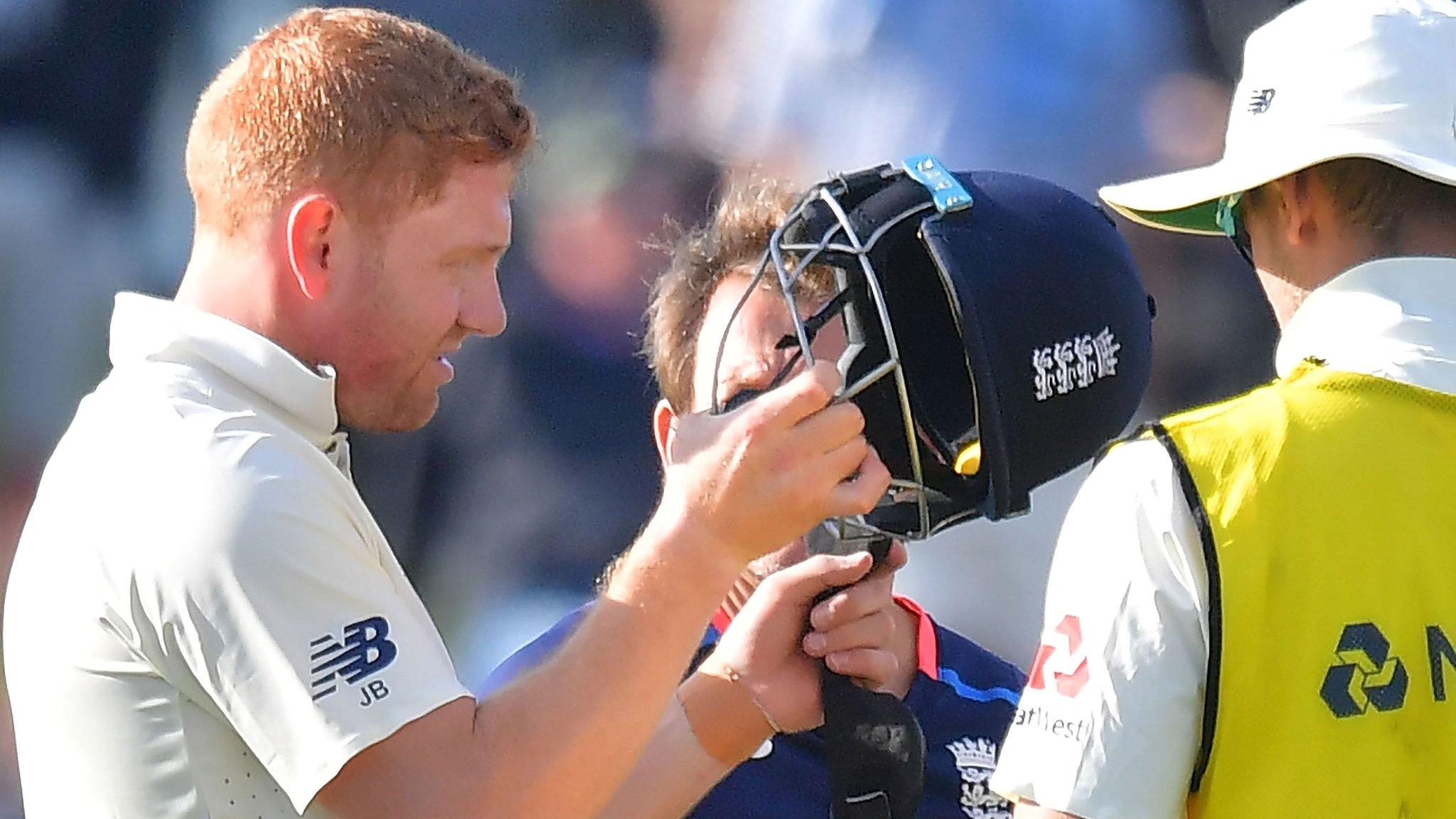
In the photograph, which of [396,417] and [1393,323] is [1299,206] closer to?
[1393,323]

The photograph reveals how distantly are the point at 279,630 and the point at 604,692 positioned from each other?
0.23 m

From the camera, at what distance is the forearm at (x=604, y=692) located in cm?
122

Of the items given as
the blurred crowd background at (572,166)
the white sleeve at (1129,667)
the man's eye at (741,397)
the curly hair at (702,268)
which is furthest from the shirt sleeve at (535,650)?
the white sleeve at (1129,667)

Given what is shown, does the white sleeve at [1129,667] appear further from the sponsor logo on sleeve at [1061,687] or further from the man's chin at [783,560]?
the man's chin at [783,560]

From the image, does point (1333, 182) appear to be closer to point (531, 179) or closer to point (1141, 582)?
point (1141, 582)

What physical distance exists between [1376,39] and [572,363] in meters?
1.45

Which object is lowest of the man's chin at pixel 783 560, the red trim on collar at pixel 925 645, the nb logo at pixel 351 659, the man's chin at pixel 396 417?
the red trim on collar at pixel 925 645

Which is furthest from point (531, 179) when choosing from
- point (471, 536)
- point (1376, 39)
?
point (1376, 39)

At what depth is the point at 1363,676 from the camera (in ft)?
4.14

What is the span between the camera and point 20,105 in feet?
8.70

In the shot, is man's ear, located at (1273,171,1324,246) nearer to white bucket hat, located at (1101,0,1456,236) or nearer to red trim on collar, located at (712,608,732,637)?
white bucket hat, located at (1101,0,1456,236)

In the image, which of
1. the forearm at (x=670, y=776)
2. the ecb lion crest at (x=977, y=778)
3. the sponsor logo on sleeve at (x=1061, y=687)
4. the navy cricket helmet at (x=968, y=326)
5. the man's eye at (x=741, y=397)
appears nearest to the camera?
the sponsor logo on sleeve at (x=1061, y=687)

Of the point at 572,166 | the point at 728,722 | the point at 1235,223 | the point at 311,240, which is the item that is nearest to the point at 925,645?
the point at 728,722

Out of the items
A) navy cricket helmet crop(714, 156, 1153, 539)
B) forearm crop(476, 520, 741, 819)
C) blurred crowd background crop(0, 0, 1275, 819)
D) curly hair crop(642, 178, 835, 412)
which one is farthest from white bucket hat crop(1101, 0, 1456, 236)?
blurred crowd background crop(0, 0, 1275, 819)
